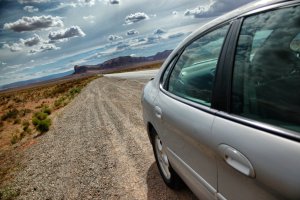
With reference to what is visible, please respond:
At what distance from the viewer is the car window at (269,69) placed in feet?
4.12

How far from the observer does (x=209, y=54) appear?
6.82 feet

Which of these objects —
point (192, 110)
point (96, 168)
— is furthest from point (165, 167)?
point (96, 168)

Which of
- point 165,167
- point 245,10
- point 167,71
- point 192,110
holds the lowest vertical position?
point 165,167

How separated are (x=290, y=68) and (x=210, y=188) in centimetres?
91

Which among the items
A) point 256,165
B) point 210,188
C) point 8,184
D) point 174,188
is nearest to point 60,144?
point 8,184

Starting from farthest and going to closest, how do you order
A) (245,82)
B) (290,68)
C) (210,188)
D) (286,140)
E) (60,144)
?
(60,144) → (210,188) → (245,82) → (290,68) → (286,140)

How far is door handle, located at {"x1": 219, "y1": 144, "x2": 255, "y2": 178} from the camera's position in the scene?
4.00 ft

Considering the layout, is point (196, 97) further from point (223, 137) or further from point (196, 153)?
point (223, 137)

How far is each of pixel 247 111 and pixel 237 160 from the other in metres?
0.30

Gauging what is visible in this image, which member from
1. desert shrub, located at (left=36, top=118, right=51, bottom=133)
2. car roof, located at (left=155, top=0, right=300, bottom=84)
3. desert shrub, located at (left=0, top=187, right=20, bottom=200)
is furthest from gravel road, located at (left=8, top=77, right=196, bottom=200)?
car roof, located at (left=155, top=0, right=300, bottom=84)

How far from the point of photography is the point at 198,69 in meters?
2.49

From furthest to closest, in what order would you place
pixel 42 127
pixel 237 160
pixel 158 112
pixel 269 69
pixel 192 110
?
1. pixel 42 127
2. pixel 158 112
3. pixel 192 110
4. pixel 269 69
5. pixel 237 160

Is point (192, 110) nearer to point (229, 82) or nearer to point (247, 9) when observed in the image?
point (229, 82)

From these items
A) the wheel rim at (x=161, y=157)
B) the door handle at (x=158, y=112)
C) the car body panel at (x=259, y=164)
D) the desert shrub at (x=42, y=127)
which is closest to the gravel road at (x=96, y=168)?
the wheel rim at (x=161, y=157)
